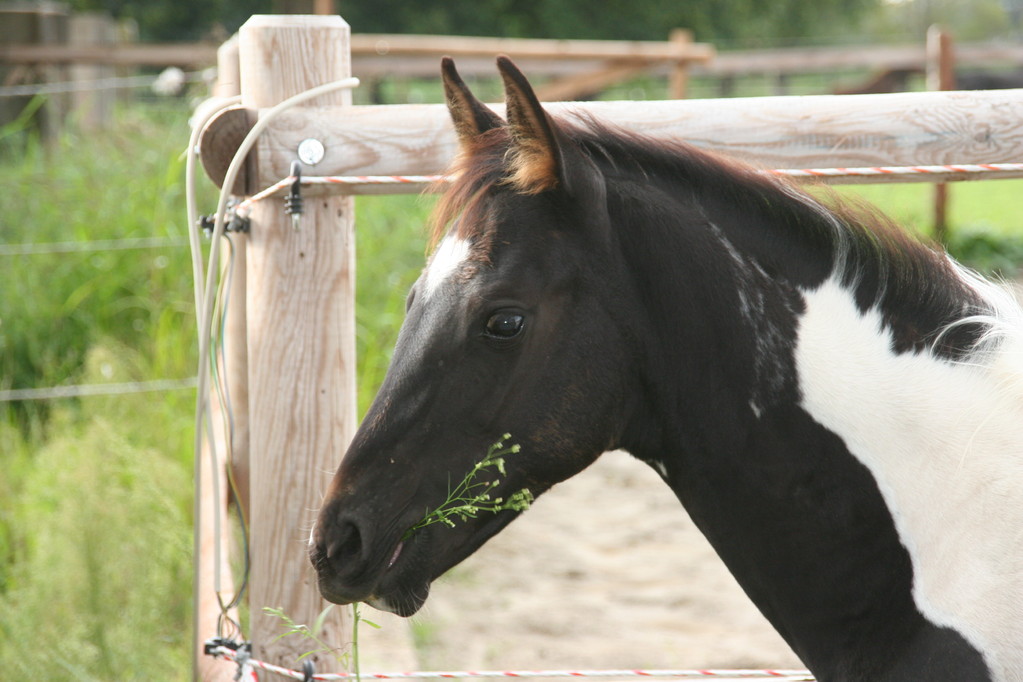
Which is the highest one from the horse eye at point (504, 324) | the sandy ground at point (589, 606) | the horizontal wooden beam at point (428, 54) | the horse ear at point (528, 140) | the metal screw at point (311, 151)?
the horizontal wooden beam at point (428, 54)

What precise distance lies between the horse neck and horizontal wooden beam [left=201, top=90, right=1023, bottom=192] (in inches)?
13.8

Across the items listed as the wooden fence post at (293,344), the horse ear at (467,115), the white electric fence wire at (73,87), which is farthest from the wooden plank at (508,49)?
the horse ear at (467,115)

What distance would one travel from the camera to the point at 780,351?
151 cm

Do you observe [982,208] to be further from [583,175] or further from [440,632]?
[583,175]

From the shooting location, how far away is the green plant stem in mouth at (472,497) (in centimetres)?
149

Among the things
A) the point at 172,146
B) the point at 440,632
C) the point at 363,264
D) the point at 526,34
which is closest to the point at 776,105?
the point at 440,632

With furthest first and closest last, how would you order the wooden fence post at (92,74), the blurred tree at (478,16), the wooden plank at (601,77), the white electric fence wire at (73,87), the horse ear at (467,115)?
1. the blurred tree at (478,16)
2. the wooden plank at (601,77)
3. the wooden fence post at (92,74)
4. the white electric fence wire at (73,87)
5. the horse ear at (467,115)

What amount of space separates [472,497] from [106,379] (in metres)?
3.39

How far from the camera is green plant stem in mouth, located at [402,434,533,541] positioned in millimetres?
1491

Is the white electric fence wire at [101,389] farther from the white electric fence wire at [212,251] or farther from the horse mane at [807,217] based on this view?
the horse mane at [807,217]

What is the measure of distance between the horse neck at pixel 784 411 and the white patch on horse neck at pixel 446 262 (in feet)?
0.85

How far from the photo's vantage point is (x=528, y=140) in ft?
4.83

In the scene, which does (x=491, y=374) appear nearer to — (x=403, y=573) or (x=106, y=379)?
(x=403, y=573)

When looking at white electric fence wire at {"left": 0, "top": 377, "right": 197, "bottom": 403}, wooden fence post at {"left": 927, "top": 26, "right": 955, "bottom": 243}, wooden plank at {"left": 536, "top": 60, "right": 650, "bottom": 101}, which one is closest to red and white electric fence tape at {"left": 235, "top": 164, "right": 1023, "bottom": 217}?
white electric fence wire at {"left": 0, "top": 377, "right": 197, "bottom": 403}
